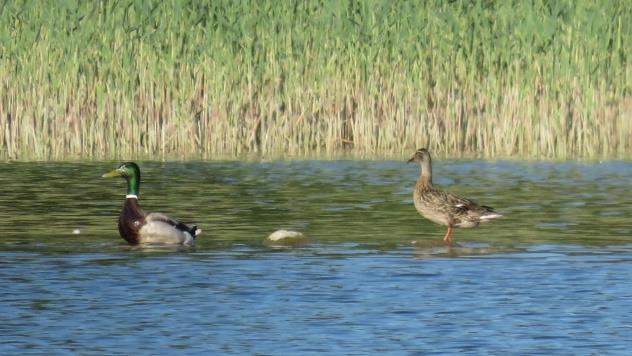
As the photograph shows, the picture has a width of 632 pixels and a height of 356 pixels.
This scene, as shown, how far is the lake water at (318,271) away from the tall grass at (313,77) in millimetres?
3391

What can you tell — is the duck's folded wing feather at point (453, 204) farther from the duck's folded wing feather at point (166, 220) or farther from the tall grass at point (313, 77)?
the tall grass at point (313, 77)

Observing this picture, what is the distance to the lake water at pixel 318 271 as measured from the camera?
10.1 m

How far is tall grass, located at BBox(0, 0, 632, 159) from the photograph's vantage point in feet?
84.3

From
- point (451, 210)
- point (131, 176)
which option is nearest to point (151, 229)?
point (131, 176)

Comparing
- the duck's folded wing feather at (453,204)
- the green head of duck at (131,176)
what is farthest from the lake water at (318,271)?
the green head of duck at (131,176)

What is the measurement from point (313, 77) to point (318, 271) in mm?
13383

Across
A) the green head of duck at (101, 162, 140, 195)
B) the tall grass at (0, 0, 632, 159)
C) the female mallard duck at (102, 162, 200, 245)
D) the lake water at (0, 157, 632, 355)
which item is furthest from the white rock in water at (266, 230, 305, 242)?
the tall grass at (0, 0, 632, 159)

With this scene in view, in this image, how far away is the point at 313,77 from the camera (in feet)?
86.3

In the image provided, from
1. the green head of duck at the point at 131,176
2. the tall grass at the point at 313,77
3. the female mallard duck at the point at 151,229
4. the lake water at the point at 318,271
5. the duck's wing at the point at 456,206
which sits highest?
the tall grass at the point at 313,77

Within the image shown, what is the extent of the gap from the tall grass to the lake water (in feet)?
11.1

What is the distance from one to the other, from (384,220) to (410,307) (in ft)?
21.4

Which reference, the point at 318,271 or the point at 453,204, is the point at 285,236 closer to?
the point at 453,204

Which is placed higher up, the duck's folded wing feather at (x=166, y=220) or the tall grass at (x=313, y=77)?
the tall grass at (x=313, y=77)

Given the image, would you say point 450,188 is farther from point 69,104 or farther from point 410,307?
point 410,307
